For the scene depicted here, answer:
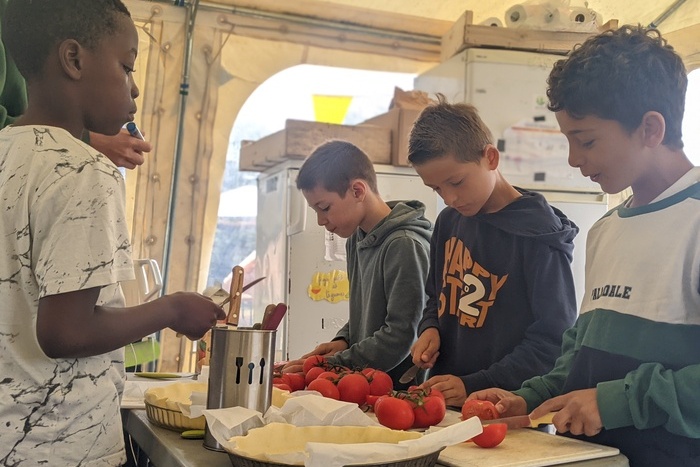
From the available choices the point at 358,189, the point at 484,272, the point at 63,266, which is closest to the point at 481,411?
the point at 484,272

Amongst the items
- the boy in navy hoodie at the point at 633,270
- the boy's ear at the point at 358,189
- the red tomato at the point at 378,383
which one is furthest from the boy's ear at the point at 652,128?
the boy's ear at the point at 358,189

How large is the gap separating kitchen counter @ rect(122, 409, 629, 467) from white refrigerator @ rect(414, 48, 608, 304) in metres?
2.86

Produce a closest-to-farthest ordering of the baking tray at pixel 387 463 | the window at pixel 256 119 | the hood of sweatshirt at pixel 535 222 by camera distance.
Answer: the baking tray at pixel 387 463 < the hood of sweatshirt at pixel 535 222 < the window at pixel 256 119

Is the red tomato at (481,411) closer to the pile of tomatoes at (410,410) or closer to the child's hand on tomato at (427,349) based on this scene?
the pile of tomatoes at (410,410)

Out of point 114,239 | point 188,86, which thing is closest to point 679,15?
point 188,86

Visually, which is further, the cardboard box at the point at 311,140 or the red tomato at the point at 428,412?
the cardboard box at the point at 311,140

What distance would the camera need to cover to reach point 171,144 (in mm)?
4098

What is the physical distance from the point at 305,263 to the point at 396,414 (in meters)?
2.55

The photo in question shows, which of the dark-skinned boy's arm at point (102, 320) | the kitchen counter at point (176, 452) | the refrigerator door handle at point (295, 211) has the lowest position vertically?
the kitchen counter at point (176, 452)

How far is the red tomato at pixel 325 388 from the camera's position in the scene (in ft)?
4.71

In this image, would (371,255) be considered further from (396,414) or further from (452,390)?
(396,414)

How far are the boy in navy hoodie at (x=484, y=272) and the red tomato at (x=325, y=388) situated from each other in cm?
24

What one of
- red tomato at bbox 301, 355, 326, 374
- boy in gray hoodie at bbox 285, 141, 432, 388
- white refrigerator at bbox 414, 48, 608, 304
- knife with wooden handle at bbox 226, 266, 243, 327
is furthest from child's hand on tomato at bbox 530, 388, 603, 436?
white refrigerator at bbox 414, 48, 608, 304

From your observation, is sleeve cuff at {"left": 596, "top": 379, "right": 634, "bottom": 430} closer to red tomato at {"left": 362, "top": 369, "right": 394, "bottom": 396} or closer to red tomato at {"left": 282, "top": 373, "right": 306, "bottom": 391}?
red tomato at {"left": 362, "top": 369, "right": 394, "bottom": 396}
